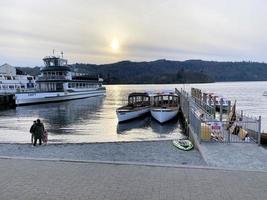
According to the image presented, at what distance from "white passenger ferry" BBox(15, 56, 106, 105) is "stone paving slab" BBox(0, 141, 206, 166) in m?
54.3

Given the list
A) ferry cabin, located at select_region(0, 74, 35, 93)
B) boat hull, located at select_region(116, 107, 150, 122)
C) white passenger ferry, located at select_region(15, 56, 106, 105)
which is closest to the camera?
boat hull, located at select_region(116, 107, 150, 122)

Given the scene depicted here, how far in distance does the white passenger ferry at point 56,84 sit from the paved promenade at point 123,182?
198 ft

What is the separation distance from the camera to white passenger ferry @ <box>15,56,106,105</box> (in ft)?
237

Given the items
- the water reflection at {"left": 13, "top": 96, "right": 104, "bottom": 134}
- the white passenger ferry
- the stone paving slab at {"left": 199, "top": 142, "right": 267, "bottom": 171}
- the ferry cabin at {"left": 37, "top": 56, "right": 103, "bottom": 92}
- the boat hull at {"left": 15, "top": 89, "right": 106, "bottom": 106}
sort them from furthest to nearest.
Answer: the ferry cabin at {"left": 37, "top": 56, "right": 103, "bottom": 92} < the white passenger ferry < the boat hull at {"left": 15, "top": 89, "right": 106, "bottom": 106} < the water reflection at {"left": 13, "top": 96, "right": 104, "bottom": 134} < the stone paving slab at {"left": 199, "top": 142, "right": 267, "bottom": 171}

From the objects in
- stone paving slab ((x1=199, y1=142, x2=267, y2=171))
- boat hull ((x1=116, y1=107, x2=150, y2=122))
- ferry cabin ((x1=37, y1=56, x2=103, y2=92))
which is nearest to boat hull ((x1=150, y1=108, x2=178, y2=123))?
boat hull ((x1=116, y1=107, x2=150, y2=122))

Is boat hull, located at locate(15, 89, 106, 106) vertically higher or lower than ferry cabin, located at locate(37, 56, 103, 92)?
lower

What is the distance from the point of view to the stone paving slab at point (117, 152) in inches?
527

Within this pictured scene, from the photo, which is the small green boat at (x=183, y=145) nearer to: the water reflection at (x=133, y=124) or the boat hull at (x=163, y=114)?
the water reflection at (x=133, y=124)

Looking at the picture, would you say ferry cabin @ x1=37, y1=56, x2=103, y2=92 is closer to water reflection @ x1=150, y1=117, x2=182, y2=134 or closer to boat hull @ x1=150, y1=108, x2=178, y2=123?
water reflection @ x1=150, y1=117, x2=182, y2=134

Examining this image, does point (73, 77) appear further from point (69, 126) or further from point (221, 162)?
point (221, 162)

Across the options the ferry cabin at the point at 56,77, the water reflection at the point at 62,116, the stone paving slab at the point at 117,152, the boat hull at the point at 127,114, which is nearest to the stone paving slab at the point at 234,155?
the stone paving slab at the point at 117,152

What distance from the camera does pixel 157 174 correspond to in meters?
9.98

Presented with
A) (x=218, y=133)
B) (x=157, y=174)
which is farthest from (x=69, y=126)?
(x=157, y=174)

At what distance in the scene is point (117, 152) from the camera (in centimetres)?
1516
